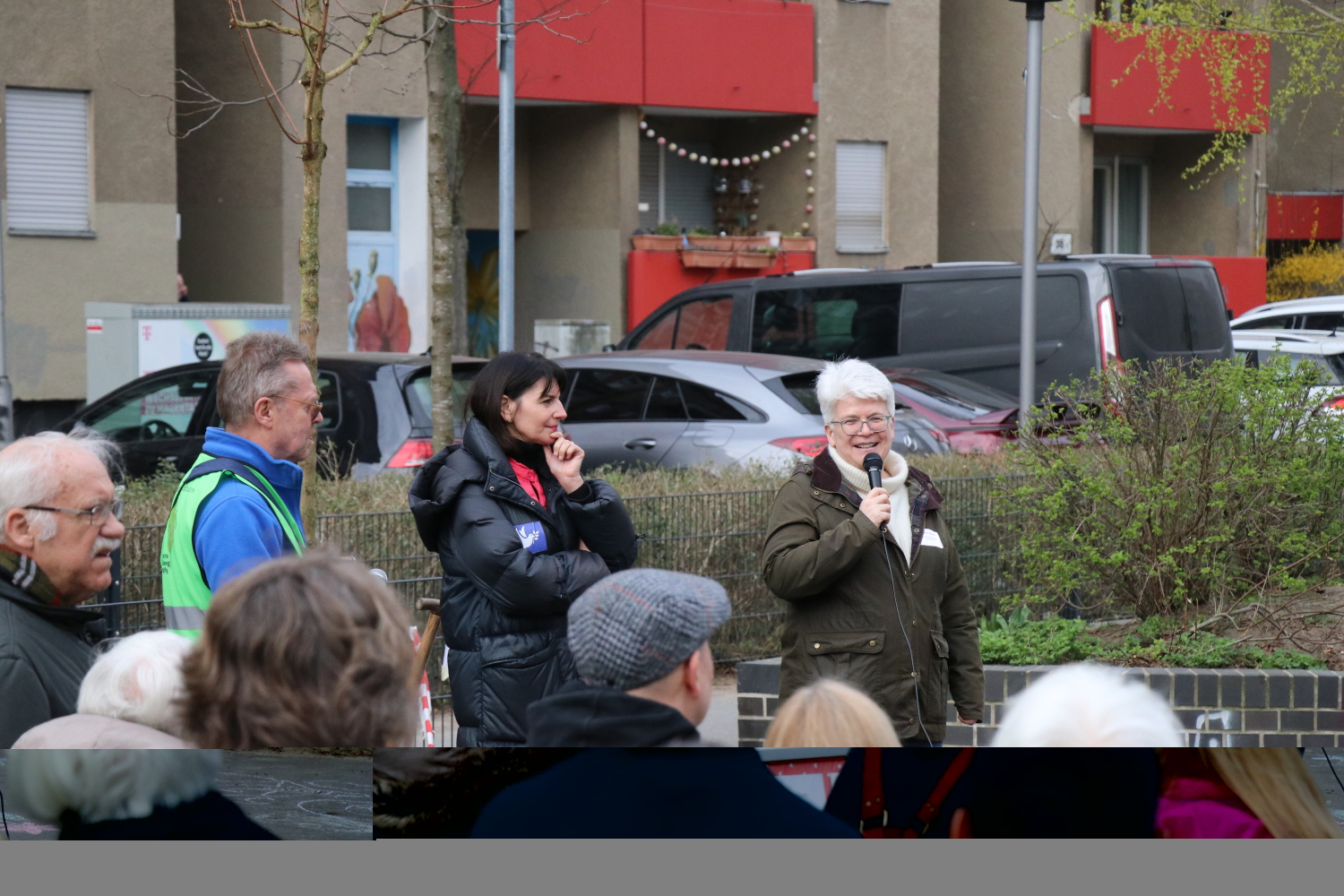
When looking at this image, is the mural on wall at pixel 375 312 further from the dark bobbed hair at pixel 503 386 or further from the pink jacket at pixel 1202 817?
the pink jacket at pixel 1202 817

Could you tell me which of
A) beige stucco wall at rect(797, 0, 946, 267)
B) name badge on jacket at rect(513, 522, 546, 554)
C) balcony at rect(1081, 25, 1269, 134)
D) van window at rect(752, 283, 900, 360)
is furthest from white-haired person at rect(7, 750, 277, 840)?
balcony at rect(1081, 25, 1269, 134)

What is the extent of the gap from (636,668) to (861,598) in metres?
2.02

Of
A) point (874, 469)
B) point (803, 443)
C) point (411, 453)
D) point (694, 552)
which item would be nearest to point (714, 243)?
point (803, 443)

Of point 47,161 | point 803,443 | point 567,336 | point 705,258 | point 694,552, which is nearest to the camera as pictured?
point 694,552

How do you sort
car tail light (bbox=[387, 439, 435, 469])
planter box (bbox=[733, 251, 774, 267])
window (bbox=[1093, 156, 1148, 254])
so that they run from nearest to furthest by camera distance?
car tail light (bbox=[387, 439, 435, 469]) < planter box (bbox=[733, 251, 774, 267]) < window (bbox=[1093, 156, 1148, 254])

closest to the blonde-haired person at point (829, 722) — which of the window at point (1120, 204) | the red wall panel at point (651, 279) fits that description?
the red wall panel at point (651, 279)

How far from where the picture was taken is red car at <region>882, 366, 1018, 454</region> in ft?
34.5

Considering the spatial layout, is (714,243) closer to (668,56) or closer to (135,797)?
(668,56)

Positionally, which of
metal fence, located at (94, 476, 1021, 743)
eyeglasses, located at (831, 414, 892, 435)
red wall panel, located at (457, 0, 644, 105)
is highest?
red wall panel, located at (457, 0, 644, 105)

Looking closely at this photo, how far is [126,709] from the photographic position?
2535 mm

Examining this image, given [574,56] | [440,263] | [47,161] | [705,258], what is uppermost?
[574,56]

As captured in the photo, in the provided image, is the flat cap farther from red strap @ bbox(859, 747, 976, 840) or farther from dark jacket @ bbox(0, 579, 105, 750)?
dark jacket @ bbox(0, 579, 105, 750)

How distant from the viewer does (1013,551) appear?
7.72 metres

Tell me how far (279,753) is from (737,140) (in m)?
25.5
